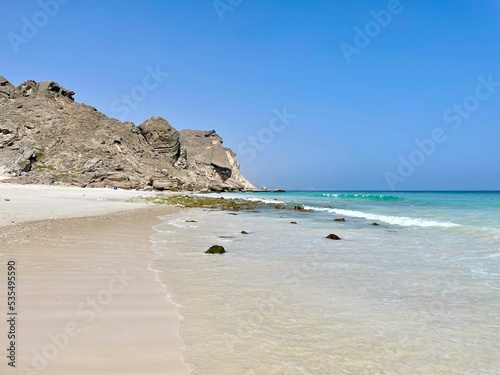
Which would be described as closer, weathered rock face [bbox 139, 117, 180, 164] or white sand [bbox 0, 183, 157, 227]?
white sand [bbox 0, 183, 157, 227]

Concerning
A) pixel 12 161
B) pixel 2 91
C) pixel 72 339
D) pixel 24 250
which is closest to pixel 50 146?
pixel 12 161

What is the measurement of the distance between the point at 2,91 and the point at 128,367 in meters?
113

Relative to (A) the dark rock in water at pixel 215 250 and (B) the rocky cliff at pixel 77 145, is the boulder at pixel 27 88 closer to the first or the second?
(B) the rocky cliff at pixel 77 145

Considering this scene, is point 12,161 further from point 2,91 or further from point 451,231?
point 451,231

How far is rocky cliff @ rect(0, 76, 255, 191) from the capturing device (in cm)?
7588

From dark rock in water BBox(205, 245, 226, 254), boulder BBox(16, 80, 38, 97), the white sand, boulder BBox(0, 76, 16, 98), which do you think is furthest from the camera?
boulder BBox(16, 80, 38, 97)

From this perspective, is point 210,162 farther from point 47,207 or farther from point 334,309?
point 334,309

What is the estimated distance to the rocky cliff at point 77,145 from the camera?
75875 millimetres

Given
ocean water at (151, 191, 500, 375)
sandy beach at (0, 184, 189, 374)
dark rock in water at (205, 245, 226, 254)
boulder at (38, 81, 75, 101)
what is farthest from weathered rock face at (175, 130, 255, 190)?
sandy beach at (0, 184, 189, 374)

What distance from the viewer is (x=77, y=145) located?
287 feet

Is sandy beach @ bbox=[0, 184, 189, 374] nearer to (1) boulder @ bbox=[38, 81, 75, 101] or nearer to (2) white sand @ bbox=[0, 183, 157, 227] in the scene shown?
(2) white sand @ bbox=[0, 183, 157, 227]

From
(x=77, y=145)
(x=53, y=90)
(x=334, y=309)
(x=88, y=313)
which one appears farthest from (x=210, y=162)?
(x=88, y=313)

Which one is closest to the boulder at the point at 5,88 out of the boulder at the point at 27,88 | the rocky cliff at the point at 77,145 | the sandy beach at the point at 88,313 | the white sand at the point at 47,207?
the rocky cliff at the point at 77,145

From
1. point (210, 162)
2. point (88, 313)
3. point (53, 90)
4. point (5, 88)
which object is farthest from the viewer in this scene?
point (210, 162)
